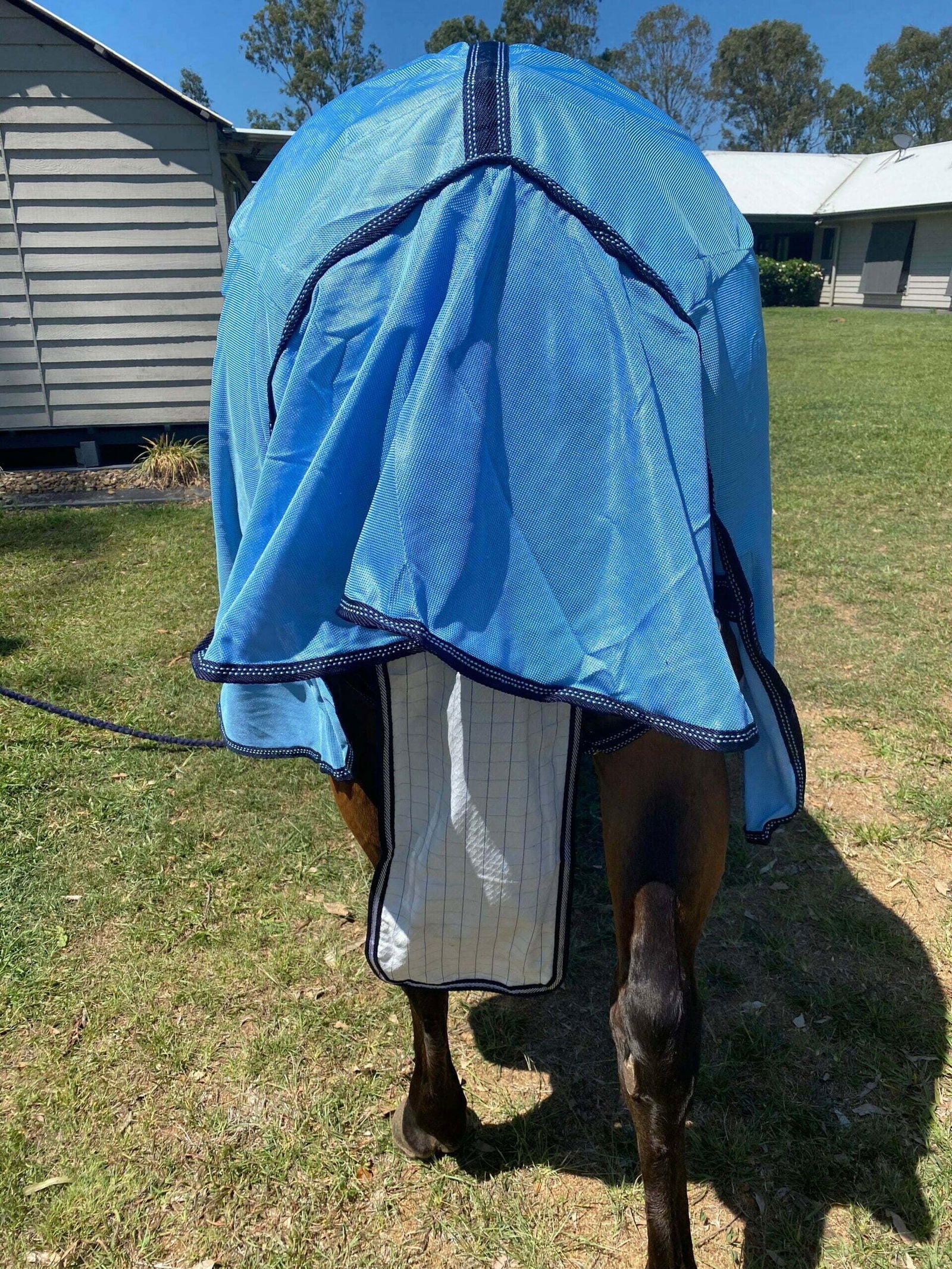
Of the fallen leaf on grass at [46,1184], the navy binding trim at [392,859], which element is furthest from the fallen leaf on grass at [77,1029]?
the navy binding trim at [392,859]

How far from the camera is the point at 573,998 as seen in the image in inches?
97.0

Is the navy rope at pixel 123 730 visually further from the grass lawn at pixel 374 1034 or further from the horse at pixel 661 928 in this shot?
the horse at pixel 661 928

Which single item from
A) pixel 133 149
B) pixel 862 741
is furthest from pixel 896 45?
pixel 862 741

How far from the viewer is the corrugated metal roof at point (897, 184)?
25.0 meters

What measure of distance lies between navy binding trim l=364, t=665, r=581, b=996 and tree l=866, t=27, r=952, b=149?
203 feet

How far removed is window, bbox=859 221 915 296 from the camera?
2645 centimetres

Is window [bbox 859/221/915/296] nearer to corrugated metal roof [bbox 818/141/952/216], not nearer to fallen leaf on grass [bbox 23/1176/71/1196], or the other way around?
corrugated metal roof [bbox 818/141/952/216]

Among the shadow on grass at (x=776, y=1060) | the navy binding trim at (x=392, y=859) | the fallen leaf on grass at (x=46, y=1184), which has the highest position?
the navy binding trim at (x=392, y=859)

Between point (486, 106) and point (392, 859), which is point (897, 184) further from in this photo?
point (392, 859)

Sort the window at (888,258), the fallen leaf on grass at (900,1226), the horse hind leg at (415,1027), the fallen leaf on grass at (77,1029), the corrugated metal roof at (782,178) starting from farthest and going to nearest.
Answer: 1. the corrugated metal roof at (782,178)
2. the window at (888,258)
3. the fallen leaf on grass at (77,1029)
4. the fallen leaf on grass at (900,1226)
5. the horse hind leg at (415,1027)

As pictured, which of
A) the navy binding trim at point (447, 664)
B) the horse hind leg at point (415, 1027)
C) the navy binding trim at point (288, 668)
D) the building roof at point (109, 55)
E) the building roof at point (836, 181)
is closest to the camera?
the navy binding trim at point (447, 664)

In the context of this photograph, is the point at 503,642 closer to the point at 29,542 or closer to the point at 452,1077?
the point at 452,1077

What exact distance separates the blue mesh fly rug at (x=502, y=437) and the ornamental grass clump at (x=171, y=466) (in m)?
6.63

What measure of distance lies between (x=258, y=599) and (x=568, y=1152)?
1546 millimetres
